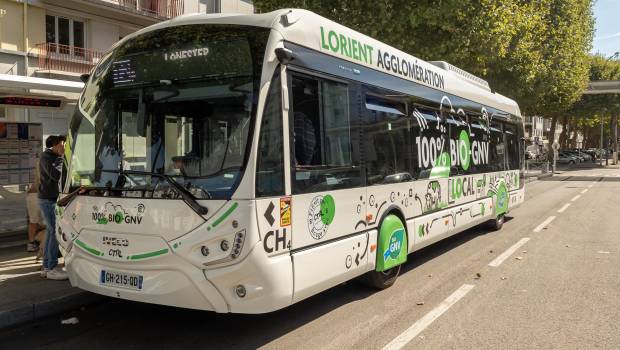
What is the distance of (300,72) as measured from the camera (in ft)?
15.4

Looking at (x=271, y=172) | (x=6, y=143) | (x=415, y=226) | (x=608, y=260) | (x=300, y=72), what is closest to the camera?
(x=271, y=172)

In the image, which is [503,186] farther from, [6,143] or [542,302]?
[6,143]

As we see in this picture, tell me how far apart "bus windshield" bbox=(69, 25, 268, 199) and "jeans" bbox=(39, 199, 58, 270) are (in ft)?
5.81

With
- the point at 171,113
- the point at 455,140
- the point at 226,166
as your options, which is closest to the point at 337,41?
the point at 171,113

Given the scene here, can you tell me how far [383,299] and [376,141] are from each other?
5.99 feet

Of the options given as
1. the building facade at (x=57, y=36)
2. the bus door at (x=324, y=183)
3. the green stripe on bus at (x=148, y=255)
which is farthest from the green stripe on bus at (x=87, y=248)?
the building facade at (x=57, y=36)

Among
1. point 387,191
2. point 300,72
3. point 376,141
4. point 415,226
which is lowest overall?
point 415,226

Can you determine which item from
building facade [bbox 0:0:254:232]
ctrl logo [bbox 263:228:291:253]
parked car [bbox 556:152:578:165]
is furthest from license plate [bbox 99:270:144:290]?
parked car [bbox 556:152:578:165]

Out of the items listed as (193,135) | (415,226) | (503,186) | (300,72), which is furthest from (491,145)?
(193,135)

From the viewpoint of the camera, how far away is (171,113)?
4695 mm

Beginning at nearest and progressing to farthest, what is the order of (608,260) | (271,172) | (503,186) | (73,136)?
(271,172) < (73,136) < (608,260) < (503,186)

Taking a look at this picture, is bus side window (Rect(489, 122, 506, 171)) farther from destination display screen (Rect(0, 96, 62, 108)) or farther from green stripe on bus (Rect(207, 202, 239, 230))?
destination display screen (Rect(0, 96, 62, 108))

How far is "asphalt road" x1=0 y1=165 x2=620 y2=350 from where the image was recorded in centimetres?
475

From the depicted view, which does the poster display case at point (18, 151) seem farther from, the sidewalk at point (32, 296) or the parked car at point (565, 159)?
the parked car at point (565, 159)
